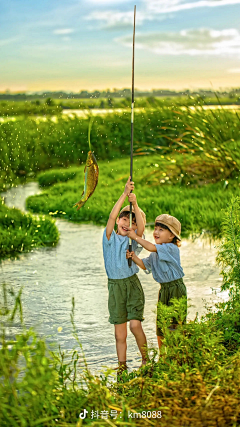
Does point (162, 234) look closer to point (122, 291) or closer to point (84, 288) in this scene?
point (122, 291)

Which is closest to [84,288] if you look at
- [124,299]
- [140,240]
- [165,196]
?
[124,299]

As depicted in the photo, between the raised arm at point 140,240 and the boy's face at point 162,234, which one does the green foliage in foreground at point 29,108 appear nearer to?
the boy's face at point 162,234

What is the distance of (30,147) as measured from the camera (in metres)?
17.8

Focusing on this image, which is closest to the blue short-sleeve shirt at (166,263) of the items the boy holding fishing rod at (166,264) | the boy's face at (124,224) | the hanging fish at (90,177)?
the boy holding fishing rod at (166,264)

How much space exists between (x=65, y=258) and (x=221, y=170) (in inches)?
182

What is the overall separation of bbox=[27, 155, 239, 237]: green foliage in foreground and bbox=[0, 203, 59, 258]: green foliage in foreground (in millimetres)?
1416

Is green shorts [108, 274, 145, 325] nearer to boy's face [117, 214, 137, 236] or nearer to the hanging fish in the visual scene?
boy's face [117, 214, 137, 236]

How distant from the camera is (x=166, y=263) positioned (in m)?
4.16

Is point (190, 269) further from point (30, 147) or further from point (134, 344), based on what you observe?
point (30, 147)

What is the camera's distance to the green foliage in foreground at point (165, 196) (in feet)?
29.6

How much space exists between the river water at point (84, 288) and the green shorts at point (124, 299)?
1.13ft

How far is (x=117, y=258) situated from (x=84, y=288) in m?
1.87

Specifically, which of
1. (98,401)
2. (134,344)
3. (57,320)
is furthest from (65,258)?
(98,401)

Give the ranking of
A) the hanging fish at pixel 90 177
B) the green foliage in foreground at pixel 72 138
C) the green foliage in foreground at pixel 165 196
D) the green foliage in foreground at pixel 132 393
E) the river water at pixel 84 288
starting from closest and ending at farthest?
the green foliage in foreground at pixel 132 393 < the hanging fish at pixel 90 177 < the river water at pixel 84 288 < the green foliage in foreground at pixel 165 196 < the green foliage in foreground at pixel 72 138
